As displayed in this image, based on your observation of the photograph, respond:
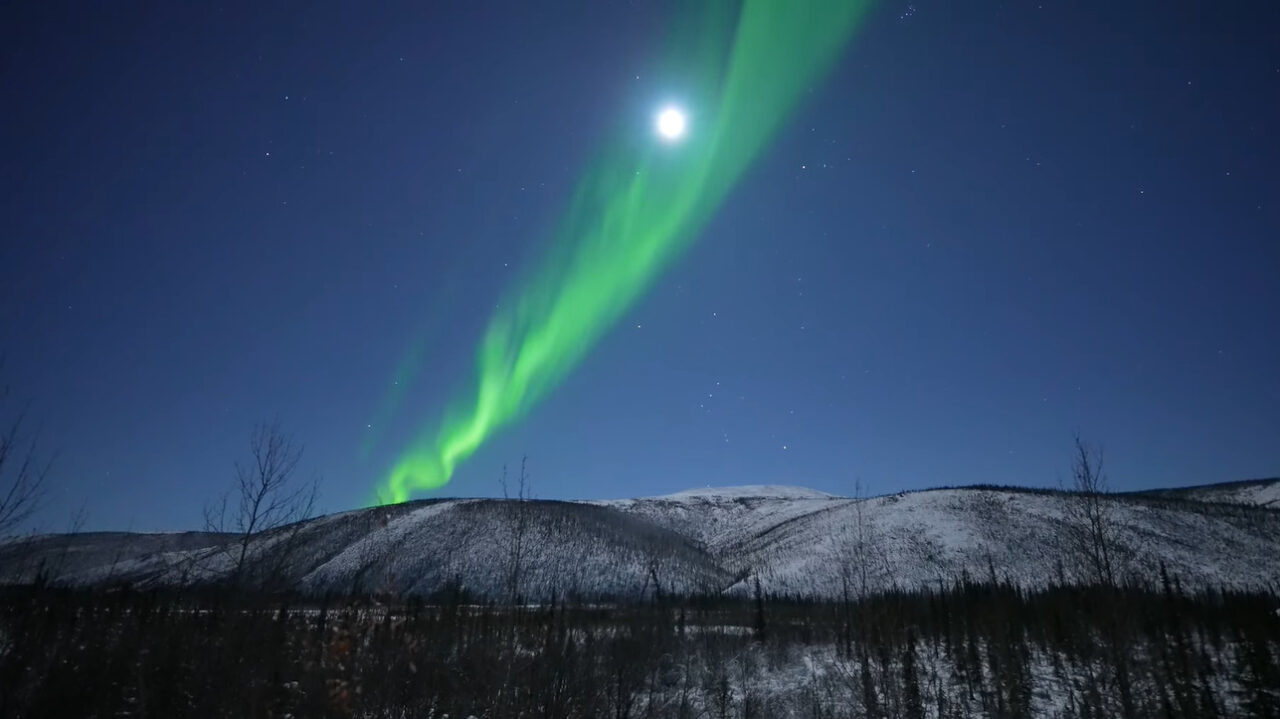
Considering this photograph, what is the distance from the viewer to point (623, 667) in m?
19.9

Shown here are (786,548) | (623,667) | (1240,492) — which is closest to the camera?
(623,667)

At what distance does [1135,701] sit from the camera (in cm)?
2147

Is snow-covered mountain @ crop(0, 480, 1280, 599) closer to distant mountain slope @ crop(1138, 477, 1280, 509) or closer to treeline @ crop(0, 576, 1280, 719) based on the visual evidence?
treeline @ crop(0, 576, 1280, 719)

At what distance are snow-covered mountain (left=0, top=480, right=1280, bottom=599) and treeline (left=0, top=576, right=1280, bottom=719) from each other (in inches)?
1058

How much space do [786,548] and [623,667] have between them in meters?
72.9

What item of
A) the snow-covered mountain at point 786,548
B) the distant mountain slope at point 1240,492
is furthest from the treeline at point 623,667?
the distant mountain slope at point 1240,492

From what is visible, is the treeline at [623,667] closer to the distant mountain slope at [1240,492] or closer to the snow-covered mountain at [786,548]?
the snow-covered mountain at [786,548]

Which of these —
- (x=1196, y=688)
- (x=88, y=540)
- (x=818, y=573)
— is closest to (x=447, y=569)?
(x=818, y=573)

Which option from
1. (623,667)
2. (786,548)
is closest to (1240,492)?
(786,548)

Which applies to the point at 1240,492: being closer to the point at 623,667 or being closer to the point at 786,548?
the point at 786,548

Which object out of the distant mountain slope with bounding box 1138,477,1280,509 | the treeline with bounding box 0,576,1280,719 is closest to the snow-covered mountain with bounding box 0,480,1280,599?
the treeline with bounding box 0,576,1280,719

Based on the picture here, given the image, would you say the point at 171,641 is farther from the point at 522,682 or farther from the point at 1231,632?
the point at 1231,632

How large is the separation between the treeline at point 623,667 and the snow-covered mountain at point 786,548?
1058 inches

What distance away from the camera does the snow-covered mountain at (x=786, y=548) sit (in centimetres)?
6675
